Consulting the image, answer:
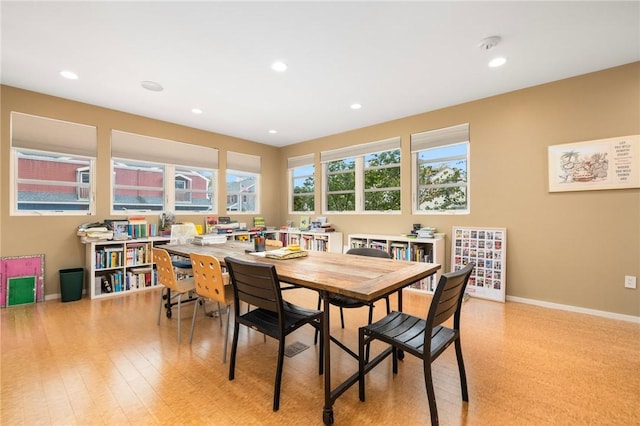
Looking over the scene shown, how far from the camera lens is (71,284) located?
371 centimetres

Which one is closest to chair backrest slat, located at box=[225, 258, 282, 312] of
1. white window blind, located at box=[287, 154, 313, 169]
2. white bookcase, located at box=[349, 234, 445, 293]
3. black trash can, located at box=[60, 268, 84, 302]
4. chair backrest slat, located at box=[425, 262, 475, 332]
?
chair backrest slat, located at box=[425, 262, 475, 332]

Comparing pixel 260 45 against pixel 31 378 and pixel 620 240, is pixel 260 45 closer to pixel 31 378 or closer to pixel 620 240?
pixel 31 378

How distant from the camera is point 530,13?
222cm

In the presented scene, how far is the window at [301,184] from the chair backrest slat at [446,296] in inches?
177

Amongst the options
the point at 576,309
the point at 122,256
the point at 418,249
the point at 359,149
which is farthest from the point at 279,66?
the point at 576,309

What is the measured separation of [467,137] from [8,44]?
5.12 m

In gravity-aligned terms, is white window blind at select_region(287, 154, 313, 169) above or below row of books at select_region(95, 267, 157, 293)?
above

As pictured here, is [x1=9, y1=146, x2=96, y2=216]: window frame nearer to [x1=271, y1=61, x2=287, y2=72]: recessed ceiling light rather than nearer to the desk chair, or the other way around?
[x1=271, y1=61, x2=287, y2=72]: recessed ceiling light

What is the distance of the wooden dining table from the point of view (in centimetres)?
156

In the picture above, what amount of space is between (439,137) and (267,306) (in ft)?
12.0

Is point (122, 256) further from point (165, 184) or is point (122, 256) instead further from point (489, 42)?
point (489, 42)

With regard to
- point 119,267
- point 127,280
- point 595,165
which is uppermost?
point 595,165

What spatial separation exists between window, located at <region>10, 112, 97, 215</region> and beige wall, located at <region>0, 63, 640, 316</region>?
0.10 meters

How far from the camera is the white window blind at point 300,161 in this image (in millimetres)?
6004
